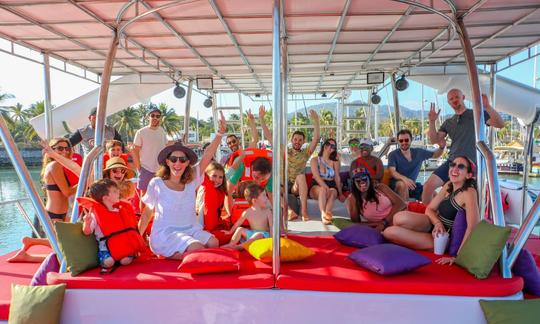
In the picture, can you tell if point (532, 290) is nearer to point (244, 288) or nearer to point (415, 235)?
point (415, 235)

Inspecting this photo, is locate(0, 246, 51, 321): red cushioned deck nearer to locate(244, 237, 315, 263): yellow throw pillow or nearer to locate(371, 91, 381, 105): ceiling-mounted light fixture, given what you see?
locate(244, 237, 315, 263): yellow throw pillow

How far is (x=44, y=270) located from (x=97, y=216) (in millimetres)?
543

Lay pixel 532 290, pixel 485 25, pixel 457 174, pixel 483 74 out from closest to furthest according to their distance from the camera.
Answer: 1. pixel 532 290
2. pixel 457 174
3. pixel 485 25
4. pixel 483 74

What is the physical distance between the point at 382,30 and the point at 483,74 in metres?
3.16

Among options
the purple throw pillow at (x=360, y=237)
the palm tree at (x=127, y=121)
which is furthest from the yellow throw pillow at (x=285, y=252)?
the palm tree at (x=127, y=121)

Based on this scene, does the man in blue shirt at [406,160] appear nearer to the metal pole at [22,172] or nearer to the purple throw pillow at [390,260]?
the purple throw pillow at [390,260]

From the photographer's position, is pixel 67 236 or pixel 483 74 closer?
pixel 67 236

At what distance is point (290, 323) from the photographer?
243 cm

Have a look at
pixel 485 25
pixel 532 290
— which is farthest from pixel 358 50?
pixel 532 290

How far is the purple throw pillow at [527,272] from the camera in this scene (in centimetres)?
269

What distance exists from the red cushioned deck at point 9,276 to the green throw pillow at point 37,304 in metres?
0.19

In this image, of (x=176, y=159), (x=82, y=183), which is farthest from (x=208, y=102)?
(x=82, y=183)

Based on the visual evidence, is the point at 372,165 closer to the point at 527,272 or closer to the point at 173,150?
the point at 527,272

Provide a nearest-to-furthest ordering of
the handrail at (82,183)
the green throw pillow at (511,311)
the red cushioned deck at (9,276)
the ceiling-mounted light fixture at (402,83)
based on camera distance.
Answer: the green throw pillow at (511,311), the red cushioned deck at (9,276), the handrail at (82,183), the ceiling-mounted light fixture at (402,83)
